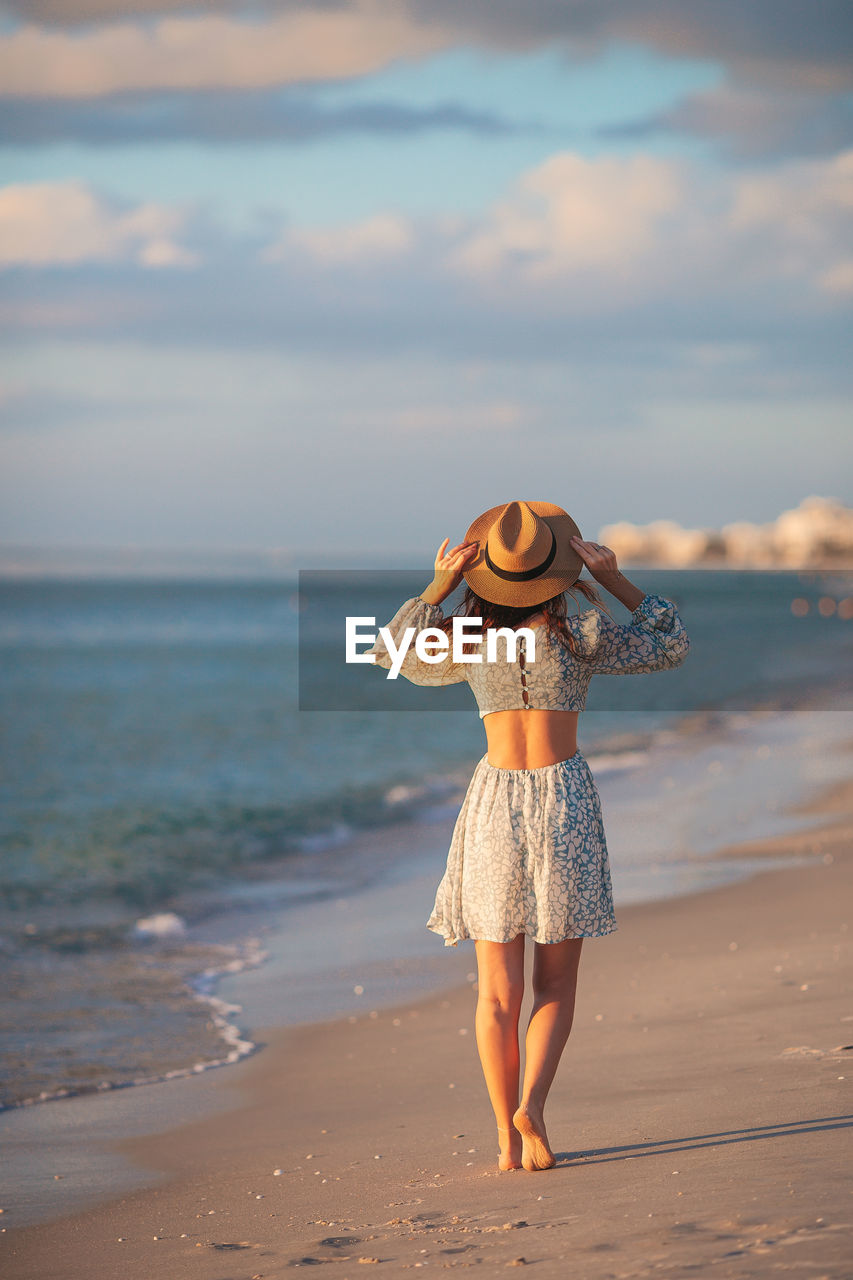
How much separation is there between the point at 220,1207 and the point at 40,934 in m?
5.75

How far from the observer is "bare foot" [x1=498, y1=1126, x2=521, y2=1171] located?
386 centimetres

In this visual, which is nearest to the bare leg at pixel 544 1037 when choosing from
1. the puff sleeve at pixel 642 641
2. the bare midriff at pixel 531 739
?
the bare midriff at pixel 531 739

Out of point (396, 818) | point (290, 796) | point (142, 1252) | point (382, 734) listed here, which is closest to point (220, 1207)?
point (142, 1252)

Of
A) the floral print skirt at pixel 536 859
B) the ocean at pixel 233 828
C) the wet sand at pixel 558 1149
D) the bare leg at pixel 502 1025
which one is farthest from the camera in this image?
the ocean at pixel 233 828

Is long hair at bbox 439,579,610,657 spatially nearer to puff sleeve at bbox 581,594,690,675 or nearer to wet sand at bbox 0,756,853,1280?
puff sleeve at bbox 581,594,690,675

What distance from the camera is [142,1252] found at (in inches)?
145

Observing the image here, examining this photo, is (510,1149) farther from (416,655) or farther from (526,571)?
(526,571)

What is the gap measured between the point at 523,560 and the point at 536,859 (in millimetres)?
839

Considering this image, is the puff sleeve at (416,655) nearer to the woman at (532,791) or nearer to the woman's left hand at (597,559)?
the woman at (532,791)

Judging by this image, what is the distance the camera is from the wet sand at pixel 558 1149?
10.3 ft

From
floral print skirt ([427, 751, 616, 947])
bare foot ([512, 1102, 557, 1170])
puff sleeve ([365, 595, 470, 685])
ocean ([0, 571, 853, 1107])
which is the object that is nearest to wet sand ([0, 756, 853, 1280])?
bare foot ([512, 1102, 557, 1170])

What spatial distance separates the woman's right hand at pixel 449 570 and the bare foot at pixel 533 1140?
4.86 feet

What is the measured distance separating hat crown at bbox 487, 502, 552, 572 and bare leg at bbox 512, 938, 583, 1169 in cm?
109

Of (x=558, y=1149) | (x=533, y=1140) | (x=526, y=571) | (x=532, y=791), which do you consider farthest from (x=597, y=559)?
(x=558, y=1149)
